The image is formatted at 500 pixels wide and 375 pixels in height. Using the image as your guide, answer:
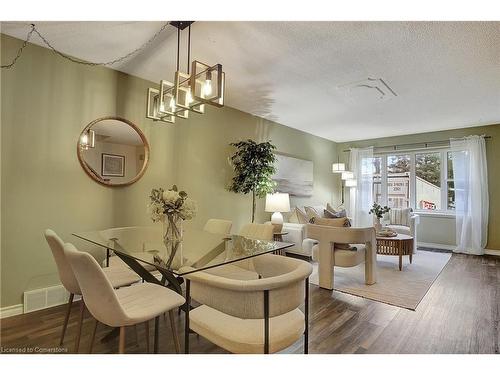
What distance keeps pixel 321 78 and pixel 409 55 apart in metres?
0.90

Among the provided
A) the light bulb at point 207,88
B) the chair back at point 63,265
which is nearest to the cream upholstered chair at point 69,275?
the chair back at point 63,265

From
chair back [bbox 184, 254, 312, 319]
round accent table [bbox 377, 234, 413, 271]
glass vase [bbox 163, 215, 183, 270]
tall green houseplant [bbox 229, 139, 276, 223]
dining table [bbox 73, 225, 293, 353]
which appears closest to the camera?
chair back [bbox 184, 254, 312, 319]

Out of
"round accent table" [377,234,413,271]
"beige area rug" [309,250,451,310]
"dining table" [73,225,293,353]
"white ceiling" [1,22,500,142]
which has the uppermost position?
"white ceiling" [1,22,500,142]

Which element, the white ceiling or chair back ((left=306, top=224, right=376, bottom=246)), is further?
chair back ((left=306, top=224, right=376, bottom=246))

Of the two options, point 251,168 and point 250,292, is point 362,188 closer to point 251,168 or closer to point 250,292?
point 251,168

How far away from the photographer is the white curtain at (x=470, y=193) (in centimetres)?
509

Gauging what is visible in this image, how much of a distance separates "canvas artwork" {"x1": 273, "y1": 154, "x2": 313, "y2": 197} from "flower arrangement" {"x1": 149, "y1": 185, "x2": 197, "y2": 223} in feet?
10.6

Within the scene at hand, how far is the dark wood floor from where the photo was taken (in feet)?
6.30

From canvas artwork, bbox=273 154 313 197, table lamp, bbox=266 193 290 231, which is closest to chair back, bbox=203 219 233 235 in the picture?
table lamp, bbox=266 193 290 231

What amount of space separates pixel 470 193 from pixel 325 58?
4.51 meters

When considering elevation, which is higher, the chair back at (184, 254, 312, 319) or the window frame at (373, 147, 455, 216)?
the window frame at (373, 147, 455, 216)

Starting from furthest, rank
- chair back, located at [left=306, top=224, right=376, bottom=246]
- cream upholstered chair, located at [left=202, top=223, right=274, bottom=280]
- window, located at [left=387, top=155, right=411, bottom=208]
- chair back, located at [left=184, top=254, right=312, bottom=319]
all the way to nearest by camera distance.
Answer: window, located at [left=387, top=155, right=411, bottom=208]
chair back, located at [left=306, top=224, right=376, bottom=246]
cream upholstered chair, located at [left=202, top=223, right=274, bottom=280]
chair back, located at [left=184, top=254, right=312, bottom=319]

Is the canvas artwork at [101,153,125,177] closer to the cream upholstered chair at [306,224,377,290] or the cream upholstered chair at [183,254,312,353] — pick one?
the cream upholstered chair at [183,254,312,353]
